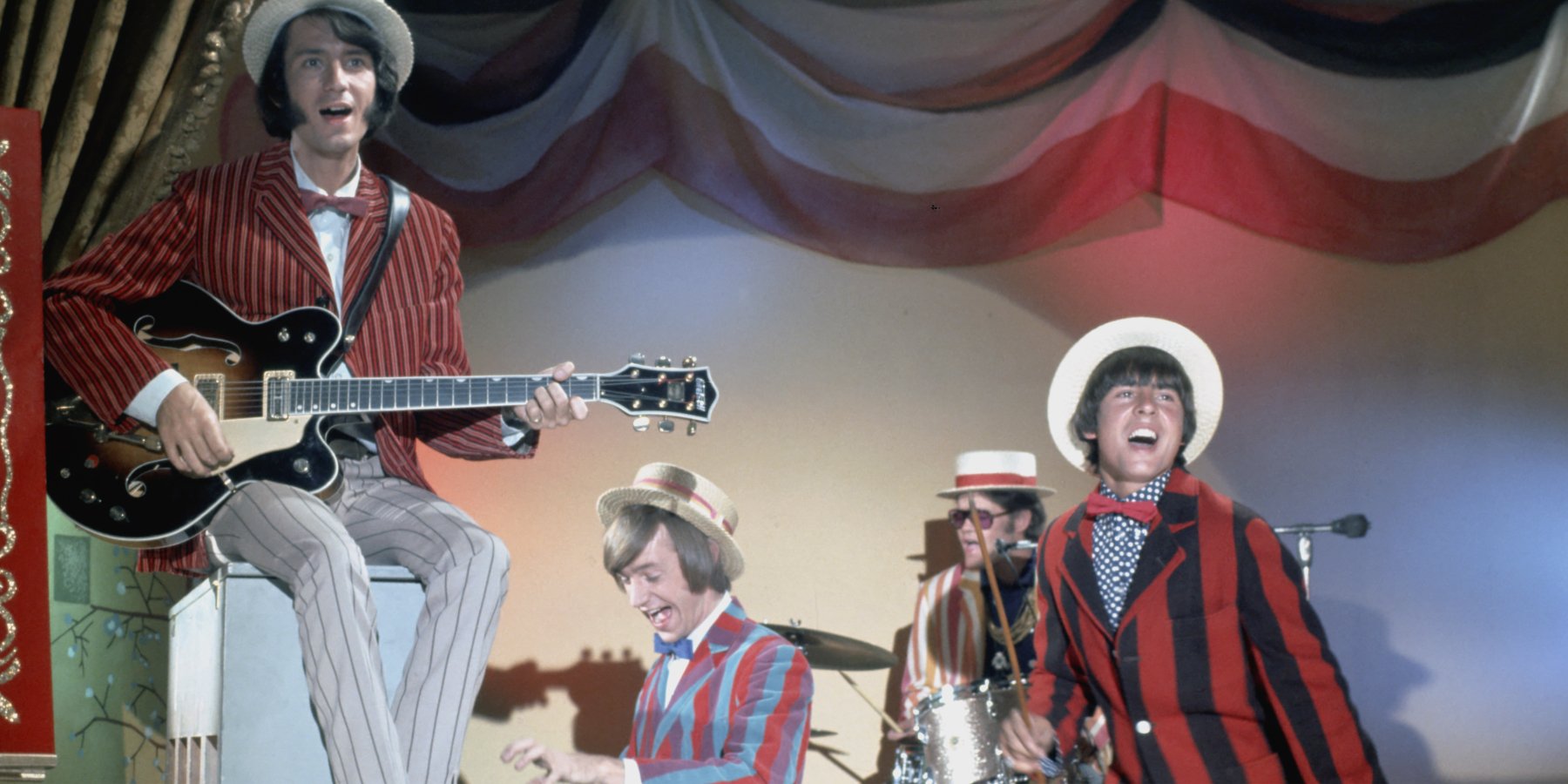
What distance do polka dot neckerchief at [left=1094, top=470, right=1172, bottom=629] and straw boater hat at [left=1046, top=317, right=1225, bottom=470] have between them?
21cm

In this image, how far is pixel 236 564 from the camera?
10.1ft

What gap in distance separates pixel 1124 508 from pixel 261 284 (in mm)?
1954

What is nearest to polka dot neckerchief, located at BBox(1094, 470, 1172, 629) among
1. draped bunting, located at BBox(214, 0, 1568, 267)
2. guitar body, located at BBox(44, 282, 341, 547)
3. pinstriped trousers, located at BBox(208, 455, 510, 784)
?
pinstriped trousers, located at BBox(208, 455, 510, 784)

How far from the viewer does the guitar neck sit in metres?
3.21

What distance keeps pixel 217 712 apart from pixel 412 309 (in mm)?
1015

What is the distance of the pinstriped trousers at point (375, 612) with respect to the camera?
9.47 feet

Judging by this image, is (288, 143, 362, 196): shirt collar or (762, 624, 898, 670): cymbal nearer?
(288, 143, 362, 196): shirt collar

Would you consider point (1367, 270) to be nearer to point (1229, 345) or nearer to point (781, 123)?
point (1229, 345)

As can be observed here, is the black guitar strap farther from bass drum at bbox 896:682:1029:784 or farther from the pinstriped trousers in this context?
bass drum at bbox 896:682:1029:784

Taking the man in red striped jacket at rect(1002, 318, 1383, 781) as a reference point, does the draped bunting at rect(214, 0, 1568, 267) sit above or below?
above

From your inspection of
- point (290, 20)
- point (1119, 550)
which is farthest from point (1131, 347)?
point (290, 20)

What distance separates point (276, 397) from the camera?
3199 millimetres

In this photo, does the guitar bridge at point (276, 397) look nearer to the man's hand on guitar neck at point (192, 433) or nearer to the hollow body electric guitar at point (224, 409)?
the hollow body electric guitar at point (224, 409)

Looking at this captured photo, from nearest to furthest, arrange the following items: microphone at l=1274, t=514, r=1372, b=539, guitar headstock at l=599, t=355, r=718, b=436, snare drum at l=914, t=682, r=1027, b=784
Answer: guitar headstock at l=599, t=355, r=718, b=436 < microphone at l=1274, t=514, r=1372, b=539 < snare drum at l=914, t=682, r=1027, b=784
